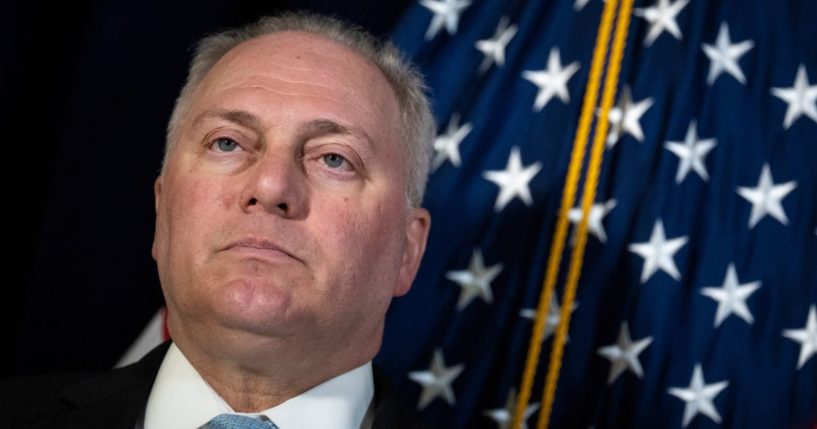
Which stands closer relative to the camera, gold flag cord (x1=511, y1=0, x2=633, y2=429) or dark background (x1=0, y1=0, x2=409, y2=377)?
gold flag cord (x1=511, y1=0, x2=633, y2=429)

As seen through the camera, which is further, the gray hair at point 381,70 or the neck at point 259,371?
the gray hair at point 381,70

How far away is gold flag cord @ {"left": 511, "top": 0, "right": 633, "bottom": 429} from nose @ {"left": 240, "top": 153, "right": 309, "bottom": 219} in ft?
2.93

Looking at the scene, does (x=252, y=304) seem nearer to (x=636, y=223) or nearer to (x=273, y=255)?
(x=273, y=255)

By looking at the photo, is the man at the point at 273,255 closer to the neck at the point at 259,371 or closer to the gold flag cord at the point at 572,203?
the neck at the point at 259,371

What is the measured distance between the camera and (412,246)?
7.16 feet

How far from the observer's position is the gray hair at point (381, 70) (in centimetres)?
215

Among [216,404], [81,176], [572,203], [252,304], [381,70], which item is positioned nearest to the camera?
[252,304]

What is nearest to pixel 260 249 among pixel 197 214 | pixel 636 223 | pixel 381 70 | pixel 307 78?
pixel 197 214

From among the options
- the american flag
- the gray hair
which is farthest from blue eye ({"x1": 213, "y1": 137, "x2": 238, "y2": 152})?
the american flag

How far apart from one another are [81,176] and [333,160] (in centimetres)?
102

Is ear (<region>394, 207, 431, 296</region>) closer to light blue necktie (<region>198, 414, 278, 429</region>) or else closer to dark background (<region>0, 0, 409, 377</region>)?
light blue necktie (<region>198, 414, 278, 429</region>)

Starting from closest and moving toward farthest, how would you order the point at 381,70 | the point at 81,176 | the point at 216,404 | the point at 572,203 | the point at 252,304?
the point at 252,304
the point at 216,404
the point at 381,70
the point at 572,203
the point at 81,176

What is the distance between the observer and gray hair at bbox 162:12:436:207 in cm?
215

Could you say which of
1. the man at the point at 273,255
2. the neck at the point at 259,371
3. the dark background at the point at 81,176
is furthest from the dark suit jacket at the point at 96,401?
the dark background at the point at 81,176
